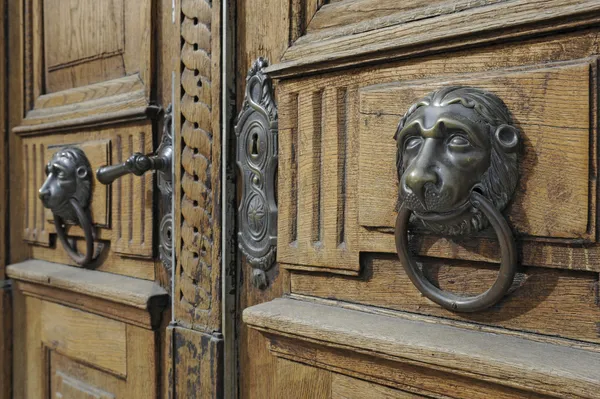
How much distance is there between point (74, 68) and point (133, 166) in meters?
0.28

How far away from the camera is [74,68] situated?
0.86 meters

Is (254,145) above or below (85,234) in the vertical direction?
above

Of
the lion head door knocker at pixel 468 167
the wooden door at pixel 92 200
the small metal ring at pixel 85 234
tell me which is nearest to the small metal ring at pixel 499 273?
the lion head door knocker at pixel 468 167

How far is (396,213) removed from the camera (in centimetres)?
48

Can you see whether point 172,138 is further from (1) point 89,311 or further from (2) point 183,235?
(1) point 89,311

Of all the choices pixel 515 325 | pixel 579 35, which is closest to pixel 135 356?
pixel 515 325

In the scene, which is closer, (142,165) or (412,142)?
(412,142)

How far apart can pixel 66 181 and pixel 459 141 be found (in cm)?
58

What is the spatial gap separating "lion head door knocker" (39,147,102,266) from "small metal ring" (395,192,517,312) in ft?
1.65

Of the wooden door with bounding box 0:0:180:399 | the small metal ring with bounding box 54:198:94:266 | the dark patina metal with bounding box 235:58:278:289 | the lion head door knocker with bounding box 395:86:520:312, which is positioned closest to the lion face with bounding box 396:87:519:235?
the lion head door knocker with bounding box 395:86:520:312

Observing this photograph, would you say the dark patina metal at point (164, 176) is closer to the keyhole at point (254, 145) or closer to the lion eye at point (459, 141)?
the keyhole at point (254, 145)

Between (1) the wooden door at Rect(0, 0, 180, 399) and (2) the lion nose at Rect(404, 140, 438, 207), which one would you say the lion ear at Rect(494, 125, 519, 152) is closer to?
(2) the lion nose at Rect(404, 140, 438, 207)

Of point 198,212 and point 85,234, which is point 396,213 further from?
point 85,234

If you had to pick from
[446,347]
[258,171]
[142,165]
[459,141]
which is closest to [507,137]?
[459,141]
